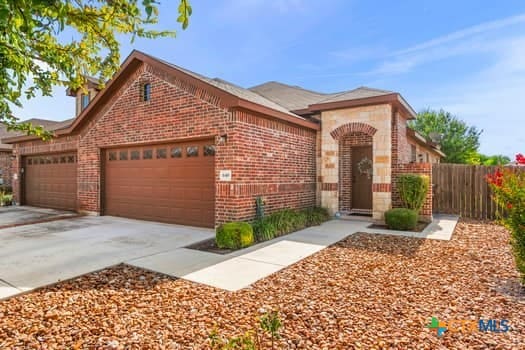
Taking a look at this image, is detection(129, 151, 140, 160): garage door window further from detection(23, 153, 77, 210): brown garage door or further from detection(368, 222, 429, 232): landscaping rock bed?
detection(368, 222, 429, 232): landscaping rock bed

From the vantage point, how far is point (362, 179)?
35.5 ft

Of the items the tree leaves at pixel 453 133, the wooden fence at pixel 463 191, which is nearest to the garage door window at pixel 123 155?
the wooden fence at pixel 463 191

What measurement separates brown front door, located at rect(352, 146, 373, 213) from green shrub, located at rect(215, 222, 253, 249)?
598cm

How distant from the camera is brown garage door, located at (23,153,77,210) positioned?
11867mm

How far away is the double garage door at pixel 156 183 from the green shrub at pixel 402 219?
5.00 metres

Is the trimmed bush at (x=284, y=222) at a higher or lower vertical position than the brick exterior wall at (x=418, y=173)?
lower

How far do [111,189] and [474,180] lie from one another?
44.1ft

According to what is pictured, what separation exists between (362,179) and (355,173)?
33cm

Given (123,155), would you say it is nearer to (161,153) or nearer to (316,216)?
(161,153)

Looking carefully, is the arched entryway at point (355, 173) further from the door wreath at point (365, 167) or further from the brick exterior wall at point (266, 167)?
the brick exterior wall at point (266, 167)

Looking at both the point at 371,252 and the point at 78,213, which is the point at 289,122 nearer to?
the point at 371,252

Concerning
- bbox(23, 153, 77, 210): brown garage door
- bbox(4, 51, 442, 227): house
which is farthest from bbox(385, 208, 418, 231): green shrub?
bbox(23, 153, 77, 210): brown garage door

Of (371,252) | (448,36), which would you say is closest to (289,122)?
(371,252)

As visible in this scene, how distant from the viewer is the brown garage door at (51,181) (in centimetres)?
1187
